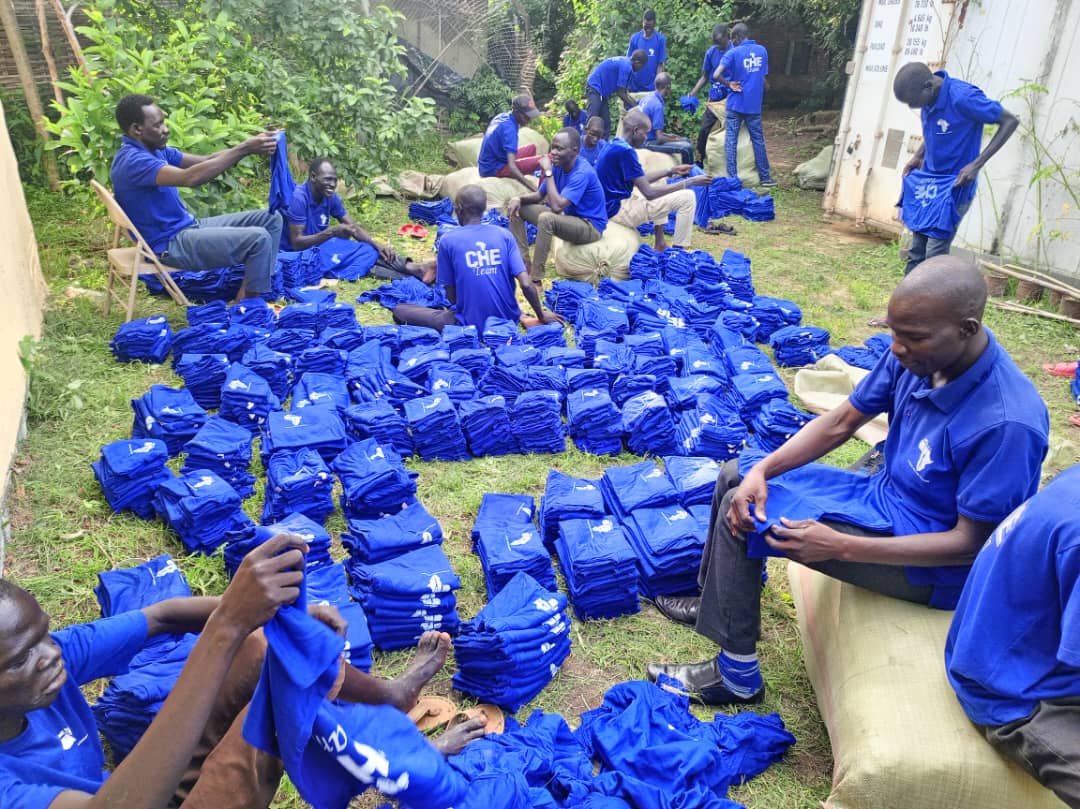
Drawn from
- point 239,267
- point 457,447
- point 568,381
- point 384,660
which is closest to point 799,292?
point 568,381

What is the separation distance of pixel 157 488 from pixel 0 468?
32.1 inches

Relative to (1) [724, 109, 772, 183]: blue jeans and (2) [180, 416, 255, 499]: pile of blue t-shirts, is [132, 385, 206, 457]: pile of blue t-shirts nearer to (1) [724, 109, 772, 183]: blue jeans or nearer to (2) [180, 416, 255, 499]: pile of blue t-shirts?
(2) [180, 416, 255, 499]: pile of blue t-shirts

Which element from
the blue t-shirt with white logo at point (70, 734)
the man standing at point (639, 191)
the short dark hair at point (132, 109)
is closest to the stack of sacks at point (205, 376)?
the short dark hair at point (132, 109)

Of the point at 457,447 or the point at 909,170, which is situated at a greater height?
the point at 909,170

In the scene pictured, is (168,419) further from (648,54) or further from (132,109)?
(648,54)

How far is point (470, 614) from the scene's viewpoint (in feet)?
11.8

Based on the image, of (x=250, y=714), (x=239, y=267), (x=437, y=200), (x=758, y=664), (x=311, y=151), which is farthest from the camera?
(x=437, y=200)

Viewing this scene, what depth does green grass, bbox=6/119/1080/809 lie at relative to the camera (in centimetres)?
320

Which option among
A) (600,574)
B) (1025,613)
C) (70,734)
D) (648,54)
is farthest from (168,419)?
(648,54)

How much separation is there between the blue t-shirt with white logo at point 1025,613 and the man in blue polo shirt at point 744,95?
9.72 metres

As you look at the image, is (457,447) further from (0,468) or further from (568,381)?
(0,468)

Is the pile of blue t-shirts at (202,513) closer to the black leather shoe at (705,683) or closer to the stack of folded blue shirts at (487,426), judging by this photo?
the stack of folded blue shirts at (487,426)

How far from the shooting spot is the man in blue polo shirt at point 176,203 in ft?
19.3

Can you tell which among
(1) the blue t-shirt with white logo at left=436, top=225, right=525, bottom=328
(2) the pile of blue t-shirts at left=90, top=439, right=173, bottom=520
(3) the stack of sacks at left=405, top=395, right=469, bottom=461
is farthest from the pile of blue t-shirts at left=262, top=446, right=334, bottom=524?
(1) the blue t-shirt with white logo at left=436, top=225, right=525, bottom=328
